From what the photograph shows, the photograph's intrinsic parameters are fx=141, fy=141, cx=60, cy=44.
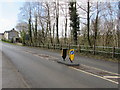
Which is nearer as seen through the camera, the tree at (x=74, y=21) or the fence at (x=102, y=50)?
the fence at (x=102, y=50)

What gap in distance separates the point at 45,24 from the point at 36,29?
22.1ft

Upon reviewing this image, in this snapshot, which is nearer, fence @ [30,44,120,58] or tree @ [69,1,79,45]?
fence @ [30,44,120,58]

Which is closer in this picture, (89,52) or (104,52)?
(104,52)

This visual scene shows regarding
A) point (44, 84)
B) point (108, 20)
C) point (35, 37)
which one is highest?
point (108, 20)

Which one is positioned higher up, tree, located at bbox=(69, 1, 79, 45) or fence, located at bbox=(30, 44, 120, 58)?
tree, located at bbox=(69, 1, 79, 45)

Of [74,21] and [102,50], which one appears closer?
[102,50]

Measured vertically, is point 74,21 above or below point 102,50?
above

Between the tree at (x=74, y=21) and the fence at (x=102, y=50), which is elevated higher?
the tree at (x=74, y=21)

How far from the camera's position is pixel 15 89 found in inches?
202

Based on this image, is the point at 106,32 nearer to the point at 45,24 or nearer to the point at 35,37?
the point at 45,24

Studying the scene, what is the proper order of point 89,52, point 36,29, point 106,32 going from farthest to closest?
point 36,29 → point 106,32 → point 89,52

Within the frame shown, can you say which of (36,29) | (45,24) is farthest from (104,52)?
(36,29)

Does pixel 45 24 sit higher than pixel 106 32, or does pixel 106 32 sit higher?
pixel 45 24

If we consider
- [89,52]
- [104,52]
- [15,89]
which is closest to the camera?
[15,89]
